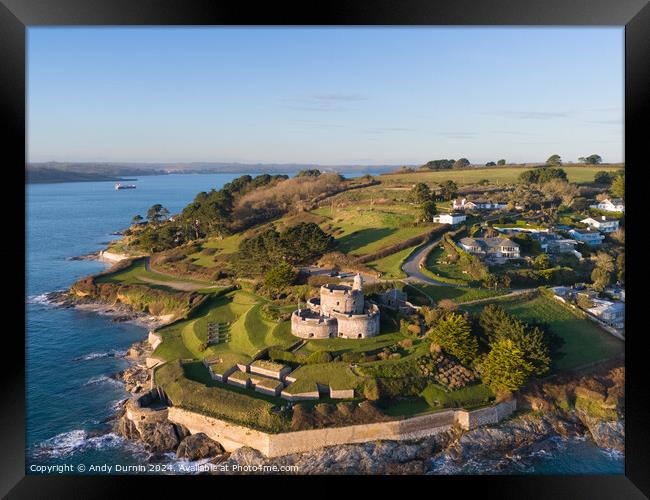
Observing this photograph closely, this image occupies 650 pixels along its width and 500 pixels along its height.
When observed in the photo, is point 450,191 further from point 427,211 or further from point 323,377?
point 323,377

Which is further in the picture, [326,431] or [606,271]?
[606,271]

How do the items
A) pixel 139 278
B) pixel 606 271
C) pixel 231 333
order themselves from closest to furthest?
pixel 231 333
pixel 606 271
pixel 139 278

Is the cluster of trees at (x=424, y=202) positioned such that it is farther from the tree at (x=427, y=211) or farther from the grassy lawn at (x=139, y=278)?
the grassy lawn at (x=139, y=278)

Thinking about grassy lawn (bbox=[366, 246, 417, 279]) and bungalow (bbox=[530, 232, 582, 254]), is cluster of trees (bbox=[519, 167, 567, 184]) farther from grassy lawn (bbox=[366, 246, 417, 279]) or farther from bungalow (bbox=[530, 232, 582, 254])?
grassy lawn (bbox=[366, 246, 417, 279])

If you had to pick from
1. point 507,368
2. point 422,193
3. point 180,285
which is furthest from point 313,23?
point 422,193

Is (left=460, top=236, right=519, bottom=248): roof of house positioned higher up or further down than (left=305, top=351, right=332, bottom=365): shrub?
higher up

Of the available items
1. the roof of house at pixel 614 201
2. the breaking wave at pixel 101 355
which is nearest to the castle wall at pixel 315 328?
the breaking wave at pixel 101 355

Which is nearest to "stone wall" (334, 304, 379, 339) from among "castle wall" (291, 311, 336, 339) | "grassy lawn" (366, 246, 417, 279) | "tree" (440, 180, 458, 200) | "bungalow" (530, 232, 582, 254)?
"castle wall" (291, 311, 336, 339)
